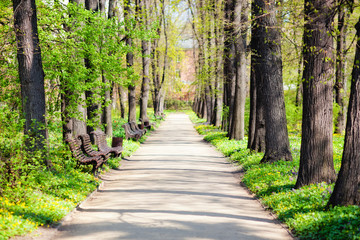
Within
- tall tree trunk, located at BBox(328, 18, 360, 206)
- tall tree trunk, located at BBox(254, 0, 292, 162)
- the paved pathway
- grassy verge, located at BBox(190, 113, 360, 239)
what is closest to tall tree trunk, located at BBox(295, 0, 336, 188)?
grassy verge, located at BBox(190, 113, 360, 239)

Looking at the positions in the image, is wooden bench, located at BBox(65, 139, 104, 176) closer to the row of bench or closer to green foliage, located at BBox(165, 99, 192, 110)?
the row of bench

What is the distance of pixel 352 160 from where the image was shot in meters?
6.27

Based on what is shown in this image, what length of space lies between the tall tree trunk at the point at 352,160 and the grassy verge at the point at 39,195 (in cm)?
479

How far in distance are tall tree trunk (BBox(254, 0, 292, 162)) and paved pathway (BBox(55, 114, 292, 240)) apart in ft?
5.06

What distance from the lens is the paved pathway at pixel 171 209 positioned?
6031 millimetres

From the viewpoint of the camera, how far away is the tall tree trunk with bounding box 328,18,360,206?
620cm

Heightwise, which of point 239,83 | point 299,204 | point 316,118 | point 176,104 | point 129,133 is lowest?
point 299,204

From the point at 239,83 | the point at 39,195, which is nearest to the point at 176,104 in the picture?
the point at 239,83

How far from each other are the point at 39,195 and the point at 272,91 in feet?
24.3

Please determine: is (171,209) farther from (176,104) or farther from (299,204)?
(176,104)

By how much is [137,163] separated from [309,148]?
7135mm

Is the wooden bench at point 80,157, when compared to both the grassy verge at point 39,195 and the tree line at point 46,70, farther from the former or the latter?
the tree line at point 46,70

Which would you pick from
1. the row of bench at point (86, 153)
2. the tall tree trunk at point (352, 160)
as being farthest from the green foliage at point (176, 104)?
the tall tree trunk at point (352, 160)

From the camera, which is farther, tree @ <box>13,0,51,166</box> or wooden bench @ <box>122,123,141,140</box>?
wooden bench @ <box>122,123,141,140</box>
